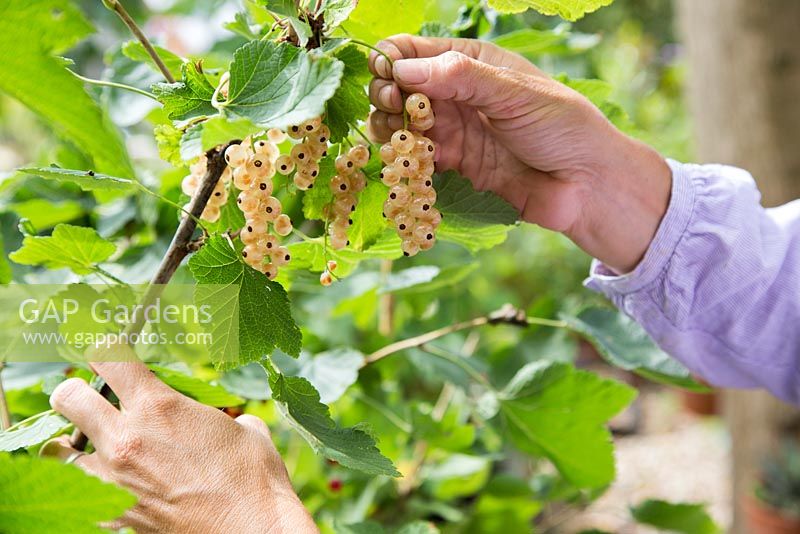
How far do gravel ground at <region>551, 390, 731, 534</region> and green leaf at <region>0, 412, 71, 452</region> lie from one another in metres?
1.95

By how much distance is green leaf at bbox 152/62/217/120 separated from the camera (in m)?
0.43

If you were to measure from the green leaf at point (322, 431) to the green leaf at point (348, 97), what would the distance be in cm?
15

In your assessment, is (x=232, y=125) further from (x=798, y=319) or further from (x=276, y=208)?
(x=798, y=319)

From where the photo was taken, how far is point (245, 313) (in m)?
0.46

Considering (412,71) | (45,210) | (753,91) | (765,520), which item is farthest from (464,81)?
(765,520)

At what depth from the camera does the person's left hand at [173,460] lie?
46cm

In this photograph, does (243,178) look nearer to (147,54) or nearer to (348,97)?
(348,97)

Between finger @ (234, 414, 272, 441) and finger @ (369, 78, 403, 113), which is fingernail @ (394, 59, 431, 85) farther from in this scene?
finger @ (234, 414, 272, 441)

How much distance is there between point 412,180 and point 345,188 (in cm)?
4

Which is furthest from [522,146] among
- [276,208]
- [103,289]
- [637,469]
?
[637,469]

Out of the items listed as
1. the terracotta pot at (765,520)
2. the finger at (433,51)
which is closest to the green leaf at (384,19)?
the finger at (433,51)

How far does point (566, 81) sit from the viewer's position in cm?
64

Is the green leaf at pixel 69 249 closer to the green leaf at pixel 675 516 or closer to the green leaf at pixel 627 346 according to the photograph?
the green leaf at pixel 627 346

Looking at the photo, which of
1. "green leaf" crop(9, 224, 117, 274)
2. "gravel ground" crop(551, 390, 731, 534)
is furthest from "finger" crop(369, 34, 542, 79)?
"gravel ground" crop(551, 390, 731, 534)
